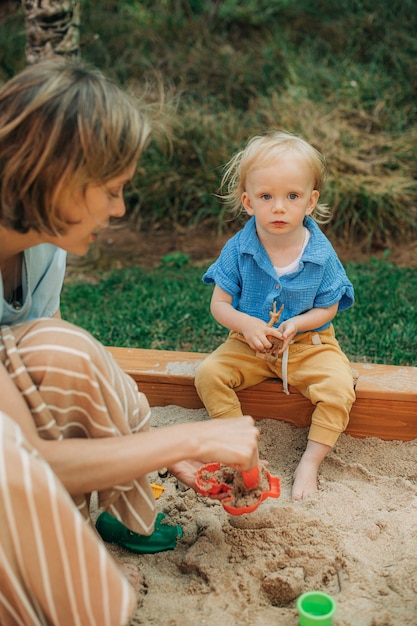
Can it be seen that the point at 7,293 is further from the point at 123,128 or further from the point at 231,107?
the point at 231,107

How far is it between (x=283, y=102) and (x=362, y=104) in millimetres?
581

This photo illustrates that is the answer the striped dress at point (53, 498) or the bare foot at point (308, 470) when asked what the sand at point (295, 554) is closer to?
the bare foot at point (308, 470)

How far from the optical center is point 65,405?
5.67 feet

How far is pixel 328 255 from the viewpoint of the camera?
261 cm

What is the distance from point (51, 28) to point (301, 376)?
112 inches

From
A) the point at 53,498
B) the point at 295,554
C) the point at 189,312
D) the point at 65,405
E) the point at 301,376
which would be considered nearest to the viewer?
the point at 53,498

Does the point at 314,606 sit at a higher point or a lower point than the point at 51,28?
lower

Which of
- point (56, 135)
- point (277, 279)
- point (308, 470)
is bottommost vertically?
point (308, 470)

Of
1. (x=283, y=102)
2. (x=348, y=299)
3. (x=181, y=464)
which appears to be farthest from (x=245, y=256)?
(x=283, y=102)

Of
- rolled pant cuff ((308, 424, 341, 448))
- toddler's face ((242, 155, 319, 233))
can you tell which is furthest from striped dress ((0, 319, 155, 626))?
toddler's face ((242, 155, 319, 233))

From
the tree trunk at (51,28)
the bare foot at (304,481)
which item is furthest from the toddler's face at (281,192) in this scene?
the tree trunk at (51,28)

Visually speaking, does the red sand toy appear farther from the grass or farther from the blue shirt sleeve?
the grass

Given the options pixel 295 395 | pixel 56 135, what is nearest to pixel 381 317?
pixel 295 395

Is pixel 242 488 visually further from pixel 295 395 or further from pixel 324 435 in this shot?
pixel 295 395
